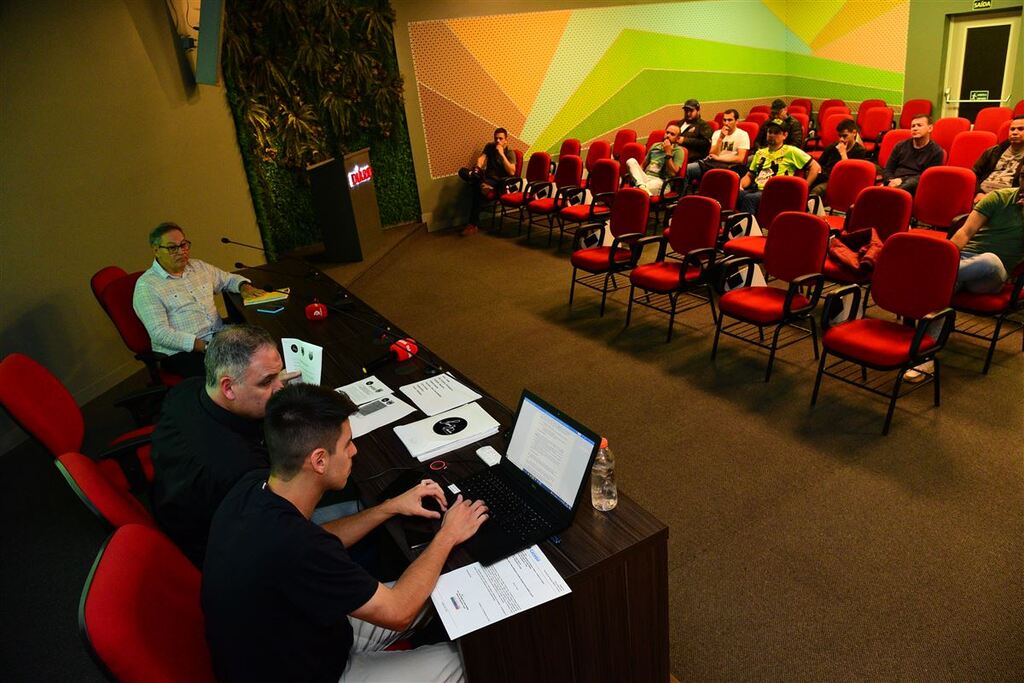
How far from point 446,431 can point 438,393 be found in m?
0.36

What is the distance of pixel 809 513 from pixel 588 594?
1.79 meters

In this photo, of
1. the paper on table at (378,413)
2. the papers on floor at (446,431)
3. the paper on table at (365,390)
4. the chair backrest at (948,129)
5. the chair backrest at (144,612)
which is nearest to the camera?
the chair backrest at (144,612)

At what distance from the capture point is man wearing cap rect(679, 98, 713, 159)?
28.6 ft

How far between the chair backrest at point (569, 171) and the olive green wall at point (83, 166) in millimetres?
4148

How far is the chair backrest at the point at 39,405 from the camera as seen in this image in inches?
107

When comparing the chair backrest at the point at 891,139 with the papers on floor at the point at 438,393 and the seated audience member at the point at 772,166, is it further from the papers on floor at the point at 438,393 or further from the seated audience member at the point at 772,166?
the papers on floor at the point at 438,393

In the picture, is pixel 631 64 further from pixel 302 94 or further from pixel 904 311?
pixel 904 311

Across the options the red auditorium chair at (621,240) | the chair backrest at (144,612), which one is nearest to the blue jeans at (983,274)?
the red auditorium chair at (621,240)

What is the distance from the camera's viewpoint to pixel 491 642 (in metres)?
1.74

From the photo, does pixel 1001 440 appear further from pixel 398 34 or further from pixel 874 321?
pixel 398 34

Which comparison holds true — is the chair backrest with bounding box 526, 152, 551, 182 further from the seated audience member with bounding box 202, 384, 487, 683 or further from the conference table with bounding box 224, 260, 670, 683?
the seated audience member with bounding box 202, 384, 487, 683

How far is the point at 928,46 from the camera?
10094 millimetres

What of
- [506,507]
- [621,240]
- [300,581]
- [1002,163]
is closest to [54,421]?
[300,581]

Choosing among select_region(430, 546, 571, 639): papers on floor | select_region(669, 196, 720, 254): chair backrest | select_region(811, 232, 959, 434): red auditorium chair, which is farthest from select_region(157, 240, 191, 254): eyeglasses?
select_region(811, 232, 959, 434): red auditorium chair
